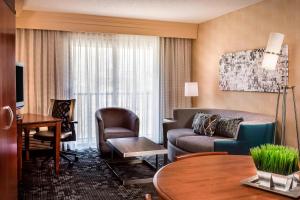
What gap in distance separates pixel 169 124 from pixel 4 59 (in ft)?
10.9

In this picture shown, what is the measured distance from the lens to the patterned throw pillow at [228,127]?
4336 mm

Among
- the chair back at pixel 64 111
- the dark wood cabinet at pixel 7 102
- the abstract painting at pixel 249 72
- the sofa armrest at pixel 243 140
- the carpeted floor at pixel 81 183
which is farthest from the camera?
the chair back at pixel 64 111

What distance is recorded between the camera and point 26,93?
5297 mm

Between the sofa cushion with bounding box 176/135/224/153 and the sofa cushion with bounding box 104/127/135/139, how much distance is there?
0.93 meters

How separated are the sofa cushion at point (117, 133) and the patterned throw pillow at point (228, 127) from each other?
1.44 meters

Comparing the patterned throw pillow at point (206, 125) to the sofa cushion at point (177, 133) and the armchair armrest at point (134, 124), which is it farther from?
the armchair armrest at point (134, 124)

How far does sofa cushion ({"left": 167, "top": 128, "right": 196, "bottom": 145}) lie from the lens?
4665 millimetres

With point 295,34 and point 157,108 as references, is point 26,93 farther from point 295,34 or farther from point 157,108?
point 295,34

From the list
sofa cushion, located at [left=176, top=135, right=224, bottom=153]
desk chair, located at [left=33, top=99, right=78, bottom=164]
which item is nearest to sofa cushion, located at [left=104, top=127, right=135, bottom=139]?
desk chair, located at [left=33, top=99, right=78, bottom=164]

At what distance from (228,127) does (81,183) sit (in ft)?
7.16

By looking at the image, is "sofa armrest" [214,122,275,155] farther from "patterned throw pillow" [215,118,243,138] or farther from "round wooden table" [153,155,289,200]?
"round wooden table" [153,155,289,200]

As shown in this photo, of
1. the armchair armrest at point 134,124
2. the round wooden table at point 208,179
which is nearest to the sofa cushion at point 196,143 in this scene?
the armchair armrest at point 134,124

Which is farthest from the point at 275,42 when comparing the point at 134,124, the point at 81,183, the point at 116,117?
the point at 116,117

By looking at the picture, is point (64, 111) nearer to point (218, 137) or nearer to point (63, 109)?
point (63, 109)
